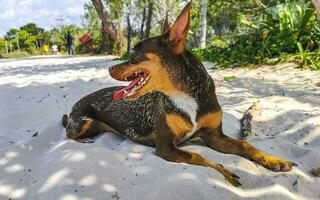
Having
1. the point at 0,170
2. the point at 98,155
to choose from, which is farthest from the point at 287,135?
the point at 0,170

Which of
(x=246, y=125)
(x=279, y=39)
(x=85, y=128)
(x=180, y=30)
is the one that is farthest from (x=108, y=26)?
(x=180, y=30)

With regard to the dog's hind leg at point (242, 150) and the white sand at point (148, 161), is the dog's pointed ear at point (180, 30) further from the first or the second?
the white sand at point (148, 161)

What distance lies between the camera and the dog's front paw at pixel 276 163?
3.56 metres

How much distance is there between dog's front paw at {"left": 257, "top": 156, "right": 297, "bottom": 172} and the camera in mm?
3557

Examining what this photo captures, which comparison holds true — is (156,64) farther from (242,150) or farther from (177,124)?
(242,150)

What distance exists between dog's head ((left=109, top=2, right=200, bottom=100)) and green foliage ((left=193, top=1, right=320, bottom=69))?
5.07 m

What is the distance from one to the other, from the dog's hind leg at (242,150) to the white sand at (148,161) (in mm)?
84

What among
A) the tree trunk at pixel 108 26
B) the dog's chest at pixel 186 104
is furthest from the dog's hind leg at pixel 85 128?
the tree trunk at pixel 108 26

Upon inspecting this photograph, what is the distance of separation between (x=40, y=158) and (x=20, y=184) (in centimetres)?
74

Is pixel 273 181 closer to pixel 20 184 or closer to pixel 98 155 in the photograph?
pixel 98 155

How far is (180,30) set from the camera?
11.7ft

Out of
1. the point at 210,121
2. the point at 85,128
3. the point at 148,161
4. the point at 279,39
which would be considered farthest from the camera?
the point at 279,39

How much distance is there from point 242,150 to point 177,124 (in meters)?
0.62

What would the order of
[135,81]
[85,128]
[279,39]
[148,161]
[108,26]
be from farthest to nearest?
[108,26] < [279,39] < [85,128] < [135,81] < [148,161]
